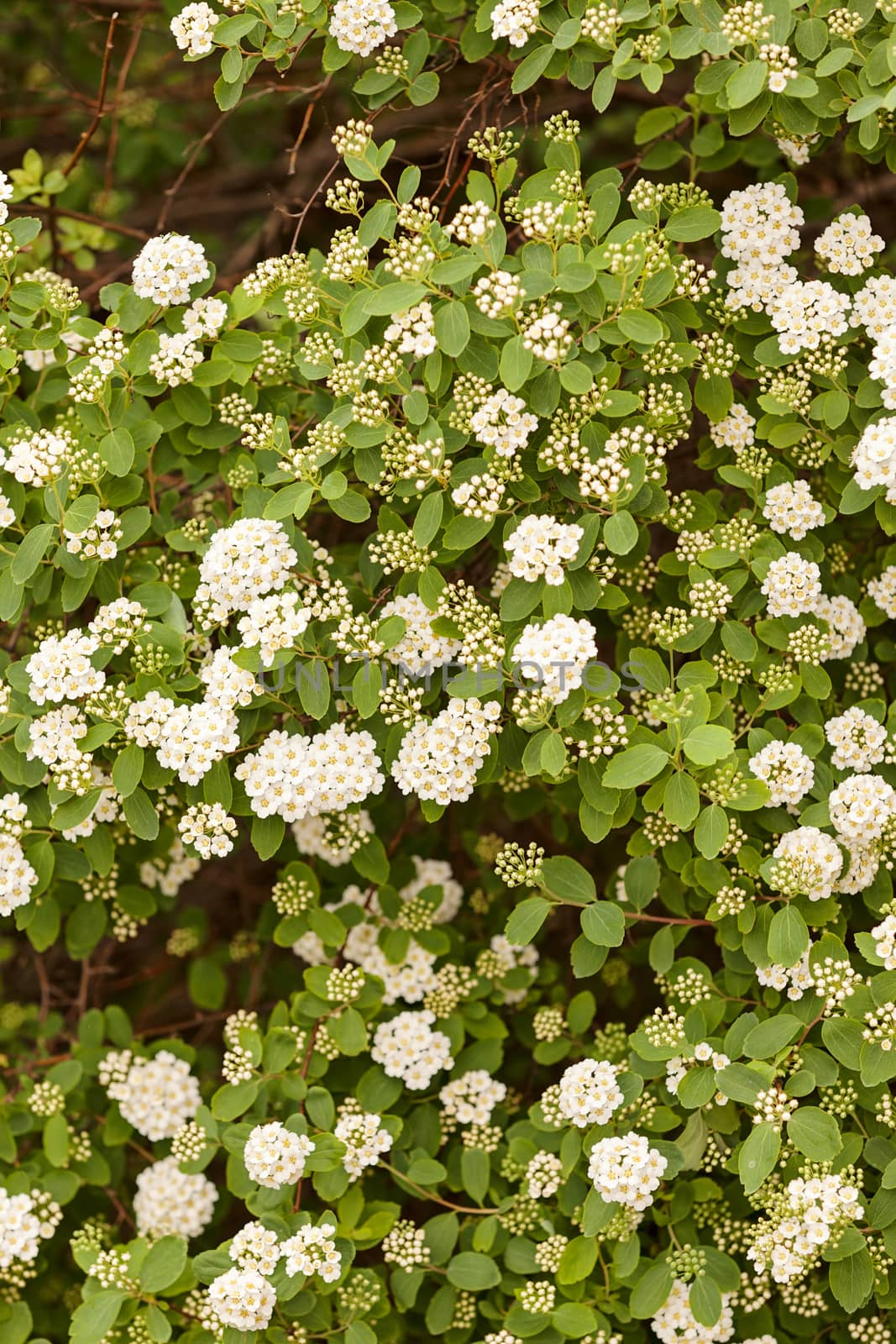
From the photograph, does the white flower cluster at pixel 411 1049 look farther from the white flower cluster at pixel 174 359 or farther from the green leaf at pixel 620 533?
the white flower cluster at pixel 174 359

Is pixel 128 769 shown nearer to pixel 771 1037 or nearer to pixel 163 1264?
pixel 163 1264

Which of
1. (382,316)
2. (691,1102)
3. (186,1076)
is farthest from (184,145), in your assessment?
(691,1102)

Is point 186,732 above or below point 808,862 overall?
above

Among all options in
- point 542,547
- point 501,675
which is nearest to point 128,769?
point 501,675

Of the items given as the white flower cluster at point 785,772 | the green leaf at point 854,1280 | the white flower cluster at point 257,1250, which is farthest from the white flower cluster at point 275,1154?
the white flower cluster at point 785,772

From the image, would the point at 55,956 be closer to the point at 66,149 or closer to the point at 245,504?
the point at 245,504
